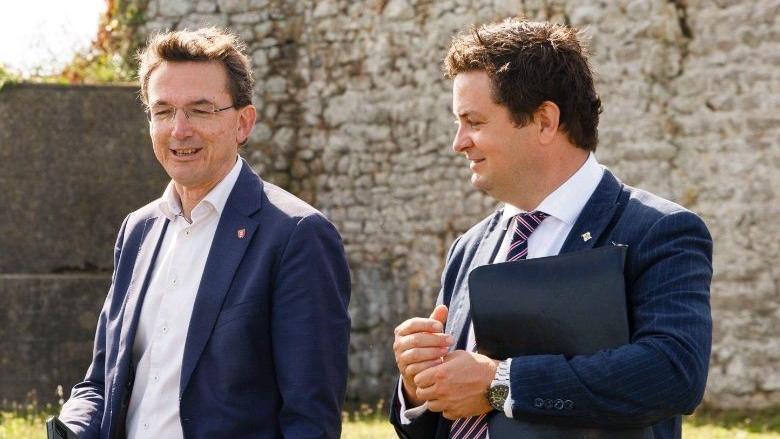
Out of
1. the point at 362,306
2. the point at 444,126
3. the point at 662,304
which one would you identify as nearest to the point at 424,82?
the point at 444,126

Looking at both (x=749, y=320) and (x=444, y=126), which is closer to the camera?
(x=749, y=320)

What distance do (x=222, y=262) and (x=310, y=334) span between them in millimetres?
318

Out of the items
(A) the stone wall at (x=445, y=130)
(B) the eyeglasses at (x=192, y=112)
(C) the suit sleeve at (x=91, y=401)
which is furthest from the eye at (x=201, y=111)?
(A) the stone wall at (x=445, y=130)

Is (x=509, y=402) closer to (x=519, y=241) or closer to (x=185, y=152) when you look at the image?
(x=519, y=241)

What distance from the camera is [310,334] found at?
323cm

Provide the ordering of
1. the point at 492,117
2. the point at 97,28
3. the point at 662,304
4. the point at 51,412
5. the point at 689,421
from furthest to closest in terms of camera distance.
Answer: the point at 97,28
the point at 51,412
the point at 689,421
the point at 492,117
the point at 662,304

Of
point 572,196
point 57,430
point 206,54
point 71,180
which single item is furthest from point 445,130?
Result: point 572,196

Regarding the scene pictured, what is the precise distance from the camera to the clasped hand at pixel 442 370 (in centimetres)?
271

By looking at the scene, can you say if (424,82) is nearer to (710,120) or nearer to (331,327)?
(710,120)

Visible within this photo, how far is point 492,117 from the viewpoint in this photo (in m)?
2.93

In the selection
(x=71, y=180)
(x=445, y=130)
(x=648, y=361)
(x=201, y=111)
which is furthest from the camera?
(x=71, y=180)

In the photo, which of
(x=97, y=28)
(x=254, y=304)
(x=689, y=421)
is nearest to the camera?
(x=254, y=304)

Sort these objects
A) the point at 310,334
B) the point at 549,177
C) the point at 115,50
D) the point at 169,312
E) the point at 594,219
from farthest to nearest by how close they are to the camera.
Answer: the point at 115,50
the point at 169,312
the point at 310,334
the point at 549,177
the point at 594,219

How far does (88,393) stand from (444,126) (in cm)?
636
